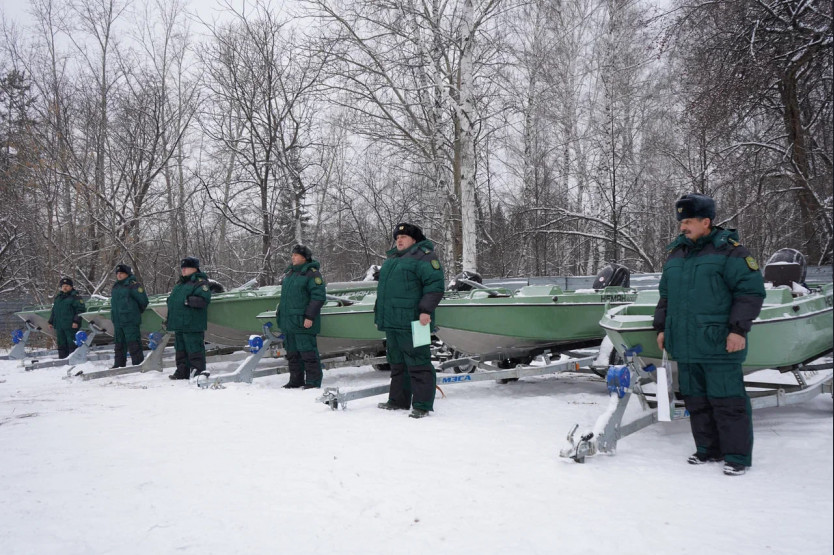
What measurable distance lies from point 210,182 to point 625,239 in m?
12.7

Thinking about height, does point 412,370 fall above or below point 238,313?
below

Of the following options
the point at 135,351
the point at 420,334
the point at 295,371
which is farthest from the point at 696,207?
the point at 135,351

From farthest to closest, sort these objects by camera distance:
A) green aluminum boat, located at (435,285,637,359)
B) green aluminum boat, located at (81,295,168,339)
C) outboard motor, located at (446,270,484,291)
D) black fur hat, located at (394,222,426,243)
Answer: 1. green aluminum boat, located at (81,295,168,339)
2. outboard motor, located at (446,270,484,291)
3. green aluminum boat, located at (435,285,637,359)
4. black fur hat, located at (394,222,426,243)

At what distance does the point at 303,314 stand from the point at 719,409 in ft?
14.3

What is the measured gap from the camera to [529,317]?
20.9 ft

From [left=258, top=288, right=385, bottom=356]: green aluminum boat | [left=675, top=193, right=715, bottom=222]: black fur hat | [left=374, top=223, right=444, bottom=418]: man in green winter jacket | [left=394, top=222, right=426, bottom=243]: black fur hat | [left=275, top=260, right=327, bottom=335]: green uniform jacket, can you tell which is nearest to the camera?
[left=675, top=193, right=715, bottom=222]: black fur hat

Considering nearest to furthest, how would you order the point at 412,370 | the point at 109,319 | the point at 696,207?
1. the point at 696,207
2. the point at 412,370
3. the point at 109,319

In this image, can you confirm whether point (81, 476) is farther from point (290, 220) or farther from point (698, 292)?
point (290, 220)

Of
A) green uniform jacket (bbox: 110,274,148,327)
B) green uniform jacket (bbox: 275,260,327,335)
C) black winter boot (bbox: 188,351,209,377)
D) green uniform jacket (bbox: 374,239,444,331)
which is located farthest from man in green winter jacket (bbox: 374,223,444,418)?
green uniform jacket (bbox: 110,274,148,327)

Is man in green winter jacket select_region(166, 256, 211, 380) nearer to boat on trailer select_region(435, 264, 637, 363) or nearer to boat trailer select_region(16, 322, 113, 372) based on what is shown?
boat trailer select_region(16, 322, 113, 372)

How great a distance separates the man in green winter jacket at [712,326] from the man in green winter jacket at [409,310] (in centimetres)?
204

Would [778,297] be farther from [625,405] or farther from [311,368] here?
[311,368]

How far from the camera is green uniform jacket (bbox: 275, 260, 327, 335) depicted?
22.6 ft

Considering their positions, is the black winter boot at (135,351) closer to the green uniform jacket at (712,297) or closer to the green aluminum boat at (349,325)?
the green aluminum boat at (349,325)
